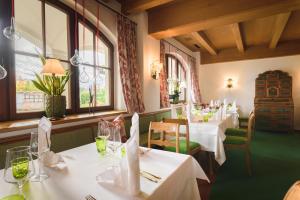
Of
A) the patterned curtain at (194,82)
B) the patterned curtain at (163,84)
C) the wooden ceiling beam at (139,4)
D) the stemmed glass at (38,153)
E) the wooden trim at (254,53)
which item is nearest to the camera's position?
the stemmed glass at (38,153)

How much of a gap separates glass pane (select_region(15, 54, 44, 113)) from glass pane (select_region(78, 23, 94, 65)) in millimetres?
743

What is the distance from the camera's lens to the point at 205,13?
3254 mm

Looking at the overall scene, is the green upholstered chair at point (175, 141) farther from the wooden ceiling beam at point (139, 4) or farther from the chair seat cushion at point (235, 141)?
the wooden ceiling beam at point (139, 4)

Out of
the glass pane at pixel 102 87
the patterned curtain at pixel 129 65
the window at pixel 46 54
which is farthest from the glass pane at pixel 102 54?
the patterned curtain at pixel 129 65

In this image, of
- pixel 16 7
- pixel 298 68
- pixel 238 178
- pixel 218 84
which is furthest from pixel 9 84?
pixel 298 68

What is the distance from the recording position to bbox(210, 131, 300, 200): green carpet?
221 cm

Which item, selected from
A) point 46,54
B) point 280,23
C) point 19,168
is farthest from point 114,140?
point 280,23

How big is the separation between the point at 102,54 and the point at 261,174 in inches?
129

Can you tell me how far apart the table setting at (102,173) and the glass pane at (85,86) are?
167cm

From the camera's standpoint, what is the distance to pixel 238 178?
261 centimetres

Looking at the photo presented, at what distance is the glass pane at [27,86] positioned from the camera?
228 centimetres

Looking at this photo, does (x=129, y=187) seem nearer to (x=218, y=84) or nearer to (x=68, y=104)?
(x=68, y=104)

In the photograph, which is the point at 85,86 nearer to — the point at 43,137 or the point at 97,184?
the point at 43,137

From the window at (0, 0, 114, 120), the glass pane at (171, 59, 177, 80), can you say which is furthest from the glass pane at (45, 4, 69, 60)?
the glass pane at (171, 59, 177, 80)
